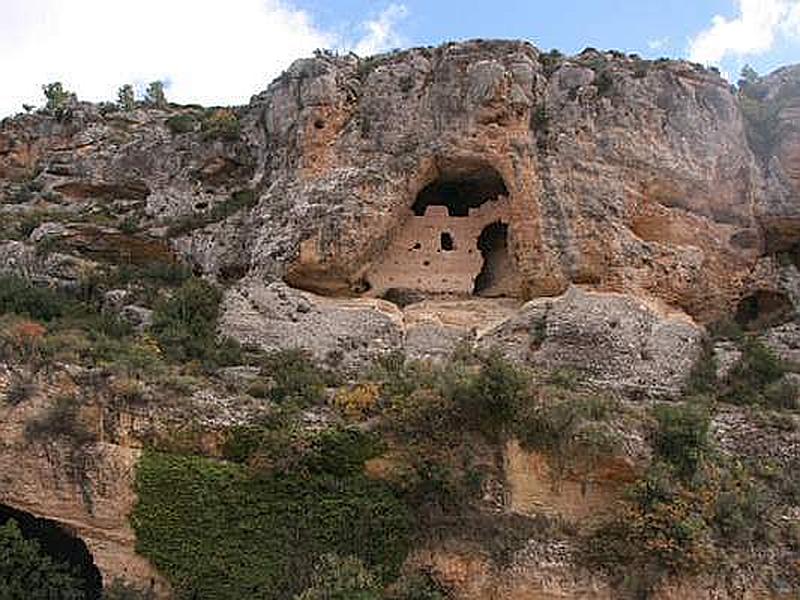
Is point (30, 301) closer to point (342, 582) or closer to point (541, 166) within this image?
point (342, 582)

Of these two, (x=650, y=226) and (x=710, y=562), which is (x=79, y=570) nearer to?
(x=710, y=562)

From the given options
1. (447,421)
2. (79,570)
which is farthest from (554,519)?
(79,570)

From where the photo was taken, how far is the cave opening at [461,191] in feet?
90.4

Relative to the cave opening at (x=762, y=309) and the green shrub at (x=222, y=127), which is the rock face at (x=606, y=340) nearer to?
the cave opening at (x=762, y=309)

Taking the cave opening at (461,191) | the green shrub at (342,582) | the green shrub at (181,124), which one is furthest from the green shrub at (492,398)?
the green shrub at (181,124)

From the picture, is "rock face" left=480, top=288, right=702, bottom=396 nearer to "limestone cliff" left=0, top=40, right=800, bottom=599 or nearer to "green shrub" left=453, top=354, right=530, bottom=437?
"limestone cliff" left=0, top=40, right=800, bottom=599

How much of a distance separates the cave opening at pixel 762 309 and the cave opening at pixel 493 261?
18.9ft

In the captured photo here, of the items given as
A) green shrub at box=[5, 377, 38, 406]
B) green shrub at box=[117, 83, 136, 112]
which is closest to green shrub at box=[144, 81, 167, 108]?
green shrub at box=[117, 83, 136, 112]

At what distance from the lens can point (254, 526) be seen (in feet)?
58.9

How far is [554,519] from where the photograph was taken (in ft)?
59.9

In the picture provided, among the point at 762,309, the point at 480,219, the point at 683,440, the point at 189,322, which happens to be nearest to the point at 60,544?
the point at 189,322

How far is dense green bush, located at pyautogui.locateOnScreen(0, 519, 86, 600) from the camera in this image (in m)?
17.7

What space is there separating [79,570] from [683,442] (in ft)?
35.1

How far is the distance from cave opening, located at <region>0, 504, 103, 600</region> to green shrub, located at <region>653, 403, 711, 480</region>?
9998 mm
